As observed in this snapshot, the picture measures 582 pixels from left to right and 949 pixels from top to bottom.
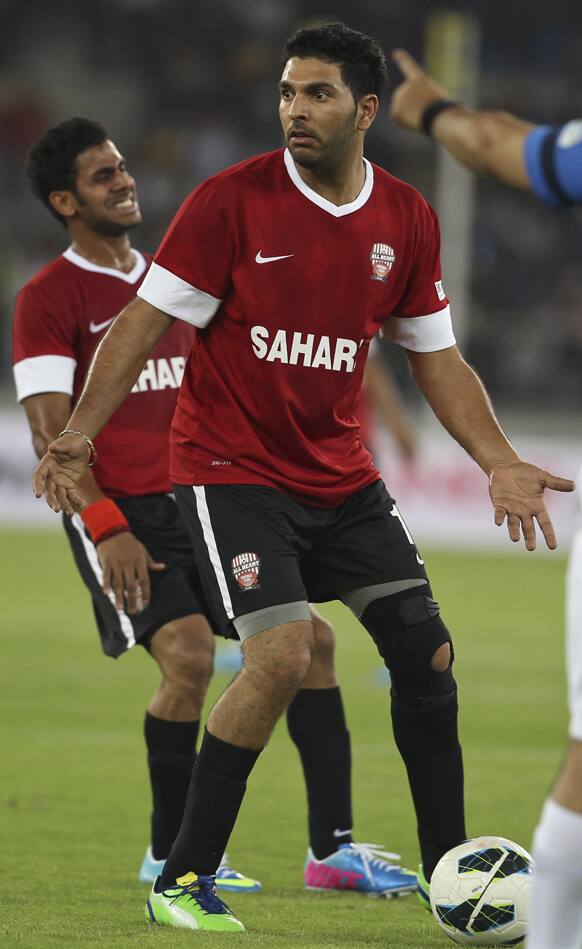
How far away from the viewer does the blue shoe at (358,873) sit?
16.4 feet

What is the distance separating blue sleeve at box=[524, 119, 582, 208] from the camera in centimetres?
322

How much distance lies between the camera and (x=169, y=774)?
5.07 m

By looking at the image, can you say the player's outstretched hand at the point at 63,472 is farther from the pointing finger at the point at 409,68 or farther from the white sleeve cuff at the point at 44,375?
the pointing finger at the point at 409,68

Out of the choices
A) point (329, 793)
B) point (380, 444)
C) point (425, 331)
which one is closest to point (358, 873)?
point (329, 793)

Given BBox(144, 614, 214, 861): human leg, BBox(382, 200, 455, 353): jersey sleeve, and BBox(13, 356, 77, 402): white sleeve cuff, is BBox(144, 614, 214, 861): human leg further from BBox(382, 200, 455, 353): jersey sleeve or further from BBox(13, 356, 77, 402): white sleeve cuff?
BBox(382, 200, 455, 353): jersey sleeve

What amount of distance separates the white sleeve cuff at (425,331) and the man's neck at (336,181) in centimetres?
42

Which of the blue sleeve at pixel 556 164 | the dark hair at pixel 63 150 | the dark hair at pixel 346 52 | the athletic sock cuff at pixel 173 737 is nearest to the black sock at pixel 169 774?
the athletic sock cuff at pixel 173 737

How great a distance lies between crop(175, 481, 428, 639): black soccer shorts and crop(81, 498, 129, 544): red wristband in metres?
0.56

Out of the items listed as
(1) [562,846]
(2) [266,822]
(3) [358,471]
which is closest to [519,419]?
(2) [266,822]

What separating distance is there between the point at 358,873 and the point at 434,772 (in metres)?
0.75

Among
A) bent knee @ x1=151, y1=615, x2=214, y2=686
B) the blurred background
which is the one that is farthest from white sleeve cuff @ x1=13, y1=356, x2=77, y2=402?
the blurred background

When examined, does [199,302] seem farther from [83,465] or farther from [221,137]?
[221,137]

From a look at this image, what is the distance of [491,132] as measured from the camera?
3551mm

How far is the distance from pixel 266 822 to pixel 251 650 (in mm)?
2141
